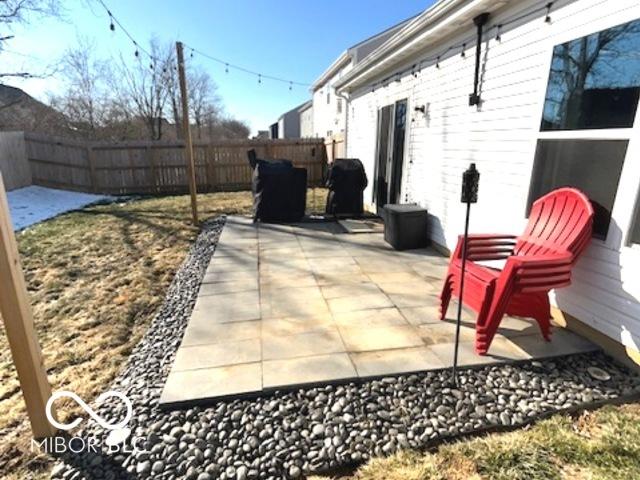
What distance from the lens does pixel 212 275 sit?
3977mm

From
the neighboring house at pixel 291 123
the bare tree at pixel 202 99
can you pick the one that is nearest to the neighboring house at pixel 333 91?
the neighboring house at pixel 291 123

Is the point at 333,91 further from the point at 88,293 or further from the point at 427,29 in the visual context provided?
the point at 88,293

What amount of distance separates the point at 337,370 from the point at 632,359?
1904 millimetres

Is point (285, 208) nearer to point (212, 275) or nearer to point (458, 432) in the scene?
point (212, 275)

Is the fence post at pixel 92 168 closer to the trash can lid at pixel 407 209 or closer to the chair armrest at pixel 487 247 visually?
the trash can lid at pixel 407 209

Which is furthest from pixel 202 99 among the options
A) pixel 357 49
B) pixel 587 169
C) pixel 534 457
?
pixel 534 457

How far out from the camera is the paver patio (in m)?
2.23

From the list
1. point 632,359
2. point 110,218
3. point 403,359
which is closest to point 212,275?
point 403,359

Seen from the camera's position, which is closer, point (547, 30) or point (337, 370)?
point (337, 370)

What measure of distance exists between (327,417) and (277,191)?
496cm

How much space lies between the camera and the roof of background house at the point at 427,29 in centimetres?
344

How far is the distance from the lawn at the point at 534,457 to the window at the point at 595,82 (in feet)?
6.11

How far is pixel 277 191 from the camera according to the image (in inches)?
252

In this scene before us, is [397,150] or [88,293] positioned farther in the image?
[397,150]
